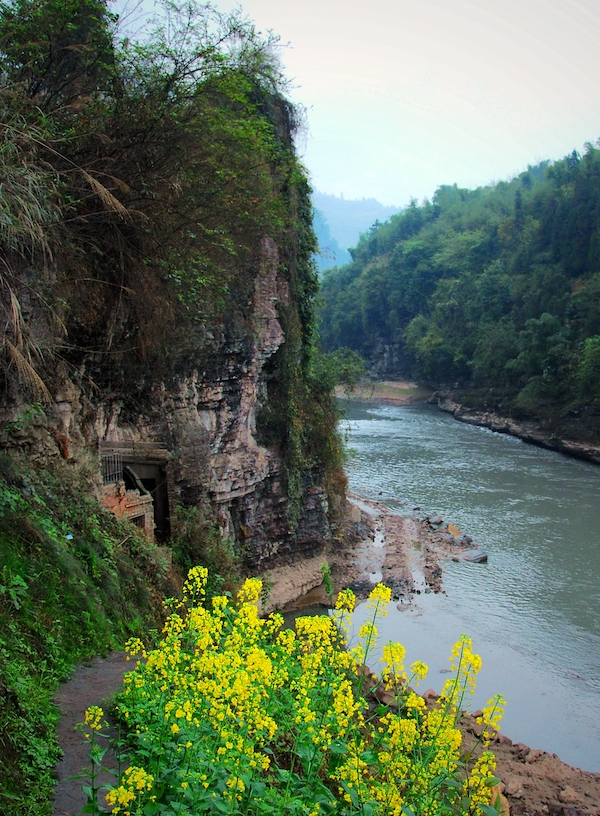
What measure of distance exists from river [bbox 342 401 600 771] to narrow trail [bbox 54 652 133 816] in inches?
247

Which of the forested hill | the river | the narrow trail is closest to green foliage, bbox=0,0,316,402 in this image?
the narrow trail

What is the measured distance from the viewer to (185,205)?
9742mm

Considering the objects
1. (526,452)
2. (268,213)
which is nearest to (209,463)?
(268,213)

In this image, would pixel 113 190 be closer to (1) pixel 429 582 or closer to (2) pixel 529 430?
(1) pixel 429 582

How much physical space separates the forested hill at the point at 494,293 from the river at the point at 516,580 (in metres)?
5.39

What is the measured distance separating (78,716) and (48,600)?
1.40 meters

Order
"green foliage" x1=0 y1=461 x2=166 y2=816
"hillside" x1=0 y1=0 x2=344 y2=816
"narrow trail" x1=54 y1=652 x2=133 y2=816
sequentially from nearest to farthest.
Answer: "narrow trail" x1=54 y1=652 x2=133 y2=816
"green foliage" x1=0 y1=461 x2=166 y2=816
"hillside" x1=0 y1=0 x2=344 y2=816

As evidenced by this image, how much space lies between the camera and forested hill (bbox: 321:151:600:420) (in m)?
32.1

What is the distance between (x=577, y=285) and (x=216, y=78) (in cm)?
2806

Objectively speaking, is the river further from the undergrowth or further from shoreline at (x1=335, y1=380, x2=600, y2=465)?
the undergrowth

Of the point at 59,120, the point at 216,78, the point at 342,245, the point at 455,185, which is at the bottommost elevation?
the point at 59,120

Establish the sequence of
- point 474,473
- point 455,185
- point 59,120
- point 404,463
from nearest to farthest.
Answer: point 59,120
point 474,473
point 404,463
point 455,185

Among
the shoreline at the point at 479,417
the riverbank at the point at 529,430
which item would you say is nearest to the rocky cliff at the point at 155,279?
the shoreline at the point at 479,417

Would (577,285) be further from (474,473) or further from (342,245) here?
(342,245)
